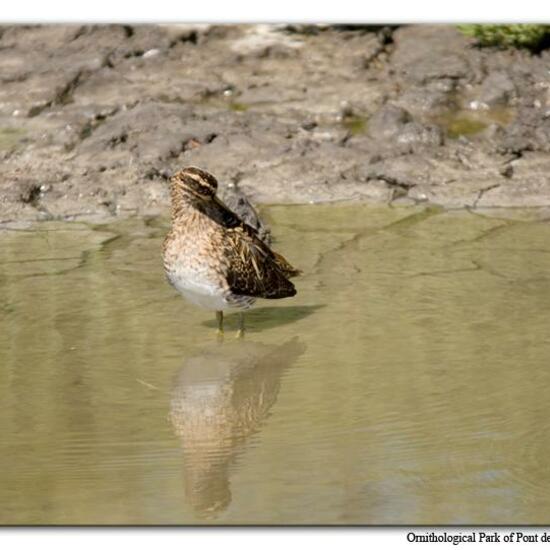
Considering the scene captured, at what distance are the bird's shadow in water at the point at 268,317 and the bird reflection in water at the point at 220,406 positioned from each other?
0.30 meters

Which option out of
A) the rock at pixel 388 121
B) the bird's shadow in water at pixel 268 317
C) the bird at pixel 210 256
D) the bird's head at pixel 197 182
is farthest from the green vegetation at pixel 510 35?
the bird's head at pixel 197 182

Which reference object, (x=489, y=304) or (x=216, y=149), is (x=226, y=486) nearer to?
(x=489, y=304)

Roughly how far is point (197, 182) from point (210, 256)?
39cm

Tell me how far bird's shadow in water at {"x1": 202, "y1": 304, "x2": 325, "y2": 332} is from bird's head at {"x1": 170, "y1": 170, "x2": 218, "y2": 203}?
2.81 feet

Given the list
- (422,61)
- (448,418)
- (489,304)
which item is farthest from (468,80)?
(448,418)

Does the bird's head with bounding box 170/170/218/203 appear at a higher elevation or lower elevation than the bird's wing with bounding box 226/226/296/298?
higher

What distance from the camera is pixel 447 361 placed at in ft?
26.1

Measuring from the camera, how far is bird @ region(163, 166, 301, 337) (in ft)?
27.2

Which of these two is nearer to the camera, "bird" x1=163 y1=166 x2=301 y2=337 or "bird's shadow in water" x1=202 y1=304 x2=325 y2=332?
"bird" x1=163 y1=166 x2=301 y2=337

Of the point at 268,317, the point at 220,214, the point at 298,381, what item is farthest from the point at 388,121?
the point at 298,381

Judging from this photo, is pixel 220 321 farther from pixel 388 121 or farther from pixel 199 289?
pixel 388 121

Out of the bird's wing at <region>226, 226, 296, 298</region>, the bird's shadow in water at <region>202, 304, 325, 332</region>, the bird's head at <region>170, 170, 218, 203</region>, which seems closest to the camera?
the bird's head at <region>170, 170, 218, 203</region>

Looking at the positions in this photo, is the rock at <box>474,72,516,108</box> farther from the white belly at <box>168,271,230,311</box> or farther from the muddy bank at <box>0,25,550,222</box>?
the white belly at <box>168,271,230,311</box>

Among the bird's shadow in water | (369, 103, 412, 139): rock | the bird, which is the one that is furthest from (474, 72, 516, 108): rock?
the bird
